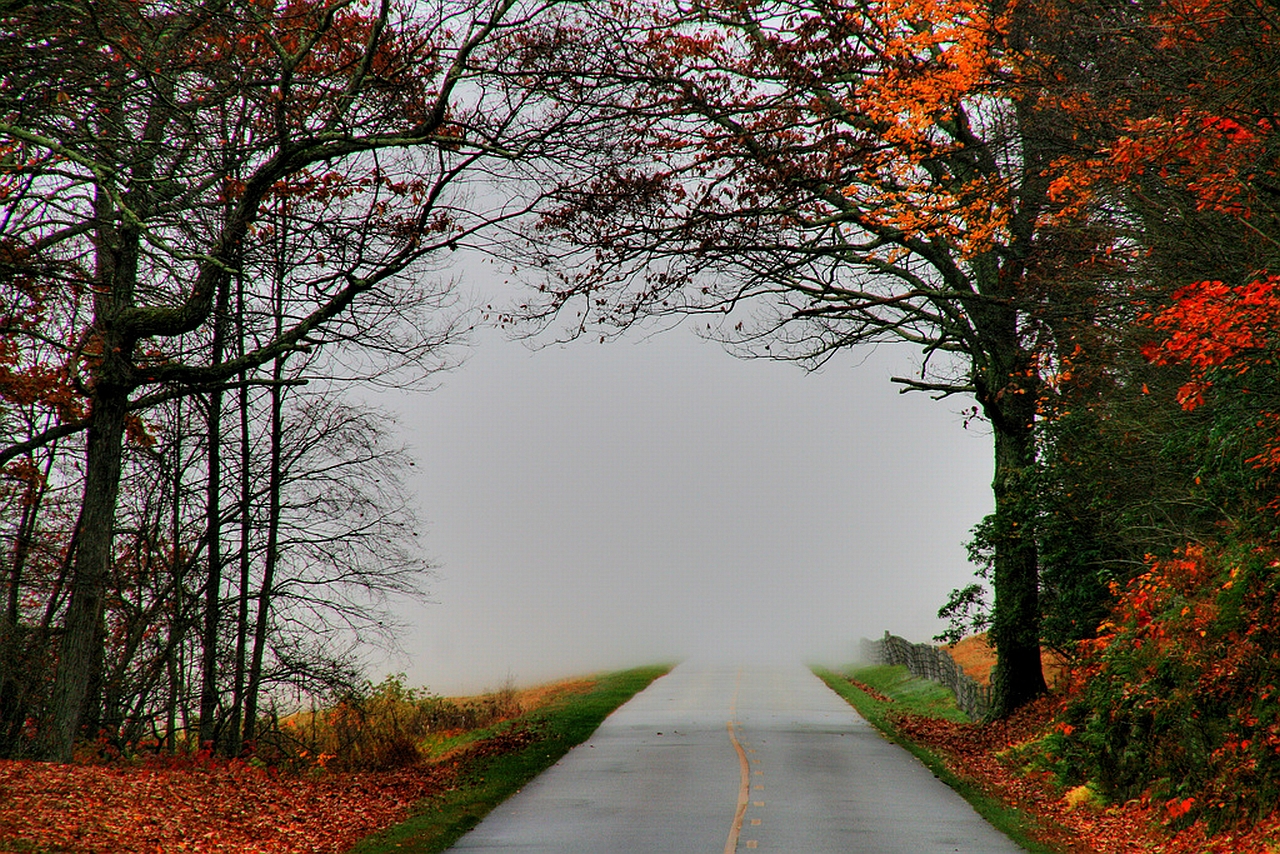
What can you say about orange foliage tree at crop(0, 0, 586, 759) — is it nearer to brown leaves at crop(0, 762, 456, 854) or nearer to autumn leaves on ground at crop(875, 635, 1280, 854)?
brown leaves at crop(0, 762, 456, 854)

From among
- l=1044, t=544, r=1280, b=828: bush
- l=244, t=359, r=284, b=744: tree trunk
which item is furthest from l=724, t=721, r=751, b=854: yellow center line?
l=244, t=359, r=284, b=744: tree trunk

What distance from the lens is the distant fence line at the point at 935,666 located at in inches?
961

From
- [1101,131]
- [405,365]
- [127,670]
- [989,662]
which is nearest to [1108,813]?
[1101,131]

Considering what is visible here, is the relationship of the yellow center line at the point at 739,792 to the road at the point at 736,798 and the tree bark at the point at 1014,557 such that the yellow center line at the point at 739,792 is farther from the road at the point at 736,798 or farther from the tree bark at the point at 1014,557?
the tree bark at the point at 1014,557

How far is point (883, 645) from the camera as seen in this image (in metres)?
48.3

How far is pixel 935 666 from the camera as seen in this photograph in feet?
108

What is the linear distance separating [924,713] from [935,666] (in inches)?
218

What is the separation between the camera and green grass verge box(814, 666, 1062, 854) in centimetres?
1295

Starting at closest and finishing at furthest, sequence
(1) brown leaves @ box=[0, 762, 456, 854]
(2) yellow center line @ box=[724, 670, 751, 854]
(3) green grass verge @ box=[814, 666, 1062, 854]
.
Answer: (1) brown leaves @ box=[0, 762, 456, 854] → (2) yellow center line @ box=[724, 670, 751, 854] → (3) green grass verge @ box=[814, 666, 1062, 854]

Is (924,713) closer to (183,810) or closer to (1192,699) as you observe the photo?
(1192,699)

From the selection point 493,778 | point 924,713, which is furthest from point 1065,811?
point 924,713

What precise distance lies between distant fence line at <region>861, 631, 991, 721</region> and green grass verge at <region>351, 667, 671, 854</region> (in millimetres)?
8834

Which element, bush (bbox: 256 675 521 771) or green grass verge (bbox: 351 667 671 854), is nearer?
green grass verge (bbox: 351 667 671 854)

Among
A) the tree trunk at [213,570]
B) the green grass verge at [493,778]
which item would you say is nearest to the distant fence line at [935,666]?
the green grass verge at [493,778]
